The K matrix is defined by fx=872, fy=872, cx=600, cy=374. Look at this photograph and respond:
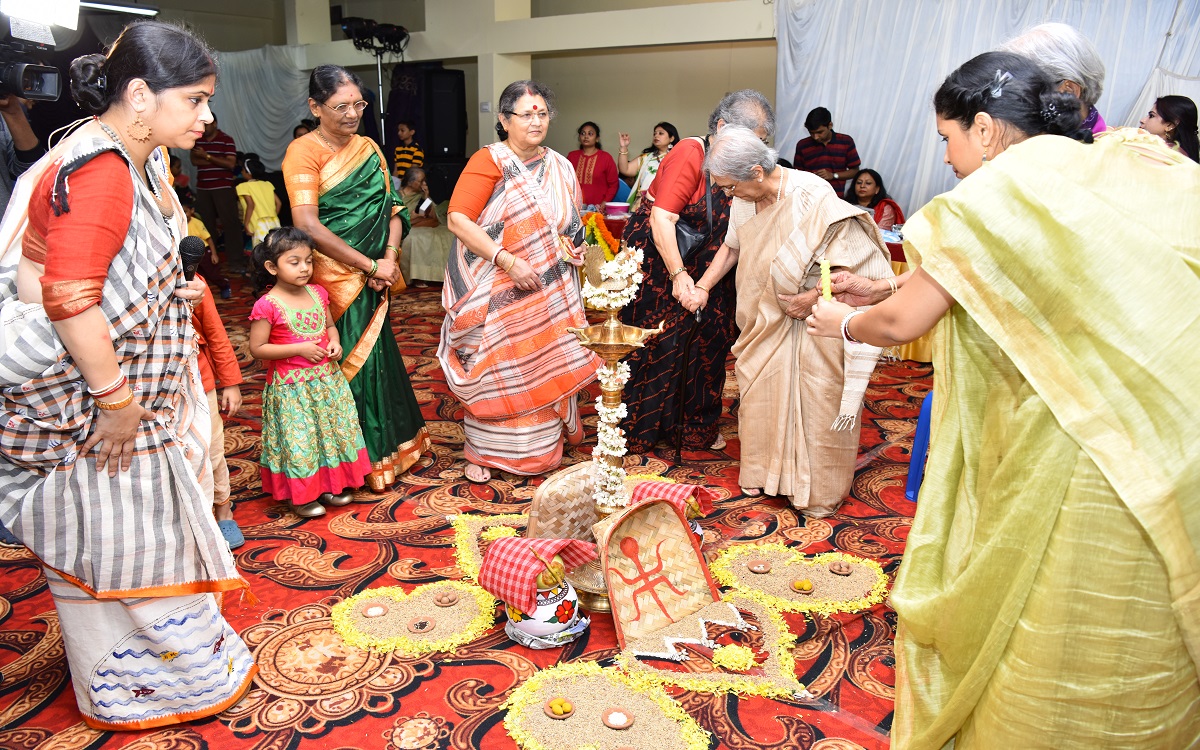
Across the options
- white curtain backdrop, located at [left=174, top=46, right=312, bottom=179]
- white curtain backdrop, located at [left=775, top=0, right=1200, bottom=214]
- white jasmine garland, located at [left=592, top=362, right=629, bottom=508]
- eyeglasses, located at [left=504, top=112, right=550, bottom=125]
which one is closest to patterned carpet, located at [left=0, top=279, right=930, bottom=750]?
white jasmine garland, located at [left=592, top=362, right=629, bottom=508]

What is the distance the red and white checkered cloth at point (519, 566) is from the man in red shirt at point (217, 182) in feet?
26.9

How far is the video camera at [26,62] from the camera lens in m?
2.60

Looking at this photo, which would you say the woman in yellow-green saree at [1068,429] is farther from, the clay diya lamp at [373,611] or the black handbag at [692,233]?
the black handbag at [692,233]

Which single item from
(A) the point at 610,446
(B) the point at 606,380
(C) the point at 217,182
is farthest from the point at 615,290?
(C) the point at 217,182

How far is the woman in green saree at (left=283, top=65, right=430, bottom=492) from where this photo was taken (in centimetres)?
326

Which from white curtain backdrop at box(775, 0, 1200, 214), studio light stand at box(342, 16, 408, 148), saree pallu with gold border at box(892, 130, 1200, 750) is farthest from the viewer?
studio light stand at box(342, 16, 408, 148)

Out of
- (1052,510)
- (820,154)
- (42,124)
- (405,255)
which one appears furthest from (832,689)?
(405,255)

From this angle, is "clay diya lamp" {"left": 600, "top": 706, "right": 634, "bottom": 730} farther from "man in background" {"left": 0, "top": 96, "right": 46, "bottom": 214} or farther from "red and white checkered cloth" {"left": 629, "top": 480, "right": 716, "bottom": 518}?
"man in background" {"left": 0, "top": 96, "right": 46, "bottom": 214}

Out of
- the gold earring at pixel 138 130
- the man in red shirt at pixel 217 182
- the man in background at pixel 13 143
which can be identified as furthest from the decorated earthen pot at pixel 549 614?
the man in red shirt at pixel 217 182

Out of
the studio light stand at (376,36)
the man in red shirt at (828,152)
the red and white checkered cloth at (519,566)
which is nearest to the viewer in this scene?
the red and white checkered cloth at (519,566)

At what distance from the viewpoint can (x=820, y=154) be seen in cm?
682

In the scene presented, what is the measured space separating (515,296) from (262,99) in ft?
34.7

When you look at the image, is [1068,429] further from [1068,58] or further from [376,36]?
[376,36]

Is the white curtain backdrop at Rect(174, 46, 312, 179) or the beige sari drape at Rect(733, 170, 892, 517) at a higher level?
the white curtain backdrop at Rect(174, 46, 312, 179)
